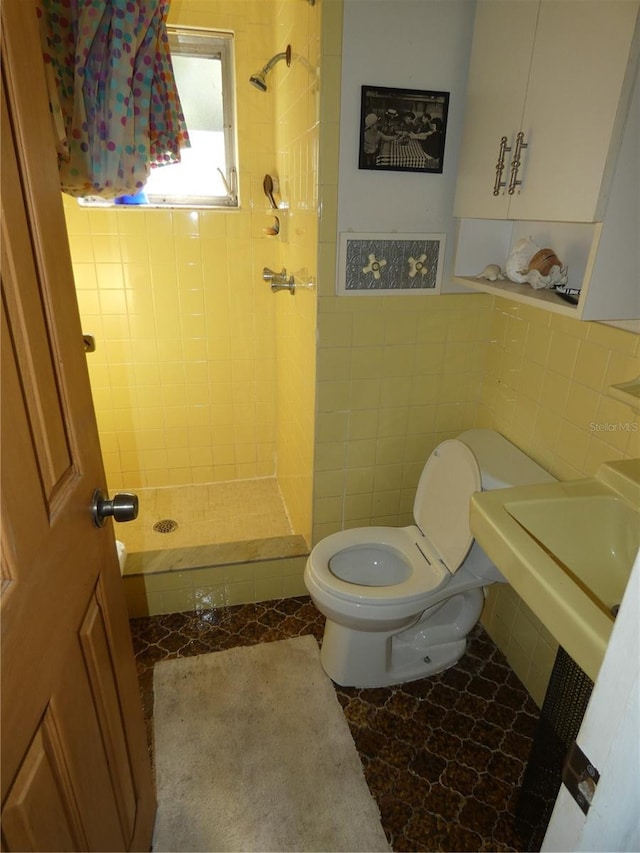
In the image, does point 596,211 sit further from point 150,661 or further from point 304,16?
point 150,661

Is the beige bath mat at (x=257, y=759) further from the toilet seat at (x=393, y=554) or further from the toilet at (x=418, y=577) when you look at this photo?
the toilet seat at (x=393, y=554)

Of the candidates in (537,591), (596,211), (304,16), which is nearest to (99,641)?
(537,591)

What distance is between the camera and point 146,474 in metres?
2.74

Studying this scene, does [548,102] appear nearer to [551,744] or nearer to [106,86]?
[106,86]

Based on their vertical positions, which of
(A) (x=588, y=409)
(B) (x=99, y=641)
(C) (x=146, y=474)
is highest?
(A) (x=588, y=409)

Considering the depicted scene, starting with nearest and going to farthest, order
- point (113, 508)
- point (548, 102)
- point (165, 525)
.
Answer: point (113, 508), point (548, 102), point (165, 525)

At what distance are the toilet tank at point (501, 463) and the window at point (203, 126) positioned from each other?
5.19ft

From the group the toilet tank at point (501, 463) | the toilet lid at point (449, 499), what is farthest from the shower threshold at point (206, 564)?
the toilet tank at point (501, 463)

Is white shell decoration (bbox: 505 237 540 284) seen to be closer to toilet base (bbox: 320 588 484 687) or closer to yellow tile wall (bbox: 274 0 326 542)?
yellow tile wall (bbox: 274 0 326 542)

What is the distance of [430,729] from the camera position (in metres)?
1.62

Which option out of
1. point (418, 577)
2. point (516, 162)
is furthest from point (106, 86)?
point (418, 577)

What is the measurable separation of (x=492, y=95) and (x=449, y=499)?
1.16 meters

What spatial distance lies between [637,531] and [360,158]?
4.13 ft

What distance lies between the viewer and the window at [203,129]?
221cm
